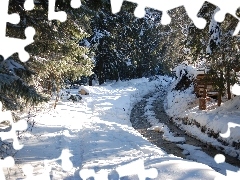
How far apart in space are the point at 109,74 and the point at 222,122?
2545 cm

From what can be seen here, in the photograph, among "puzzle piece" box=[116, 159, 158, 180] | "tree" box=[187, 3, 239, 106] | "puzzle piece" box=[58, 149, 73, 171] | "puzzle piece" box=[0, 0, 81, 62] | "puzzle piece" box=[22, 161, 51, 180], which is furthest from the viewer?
"tree" box=[187, 3, 239, 106]

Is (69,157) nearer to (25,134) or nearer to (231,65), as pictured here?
(25,134)

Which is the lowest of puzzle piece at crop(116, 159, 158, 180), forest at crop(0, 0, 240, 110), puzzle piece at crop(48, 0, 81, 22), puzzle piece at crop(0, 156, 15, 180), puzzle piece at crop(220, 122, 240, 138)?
puzzle piece at crop(220, 122, 240, 138)

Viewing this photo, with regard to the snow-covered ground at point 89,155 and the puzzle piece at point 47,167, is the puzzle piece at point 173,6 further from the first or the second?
the puzzle piece at point 47,167

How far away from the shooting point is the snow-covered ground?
680cm

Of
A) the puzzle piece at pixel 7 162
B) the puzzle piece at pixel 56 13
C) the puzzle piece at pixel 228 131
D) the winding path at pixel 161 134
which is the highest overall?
the puzzle piece at pixel 56 13

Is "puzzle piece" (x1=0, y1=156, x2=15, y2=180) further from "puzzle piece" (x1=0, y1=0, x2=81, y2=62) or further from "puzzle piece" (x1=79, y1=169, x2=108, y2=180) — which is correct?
"puzzle piece" (x1=0, y1=0, x2=81, y2=62)

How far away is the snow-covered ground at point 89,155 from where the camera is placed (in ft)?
22.3

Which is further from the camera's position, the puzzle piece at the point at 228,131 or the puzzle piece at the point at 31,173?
the puzzle piece at the point at 228,131

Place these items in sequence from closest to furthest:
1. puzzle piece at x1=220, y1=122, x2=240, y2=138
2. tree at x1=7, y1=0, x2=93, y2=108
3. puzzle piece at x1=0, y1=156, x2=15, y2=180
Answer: tree at x1=7, y1=0, x2=93, y2=108, puzzle piece at x1=0, y1=156, x2=15, y2=180, puzzle piece at x1=220, y1=122, x2=240, y2=138

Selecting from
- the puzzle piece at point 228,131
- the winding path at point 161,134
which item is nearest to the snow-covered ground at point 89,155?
the winding path at point 161,134

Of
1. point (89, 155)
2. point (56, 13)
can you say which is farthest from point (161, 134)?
point (56, 13)

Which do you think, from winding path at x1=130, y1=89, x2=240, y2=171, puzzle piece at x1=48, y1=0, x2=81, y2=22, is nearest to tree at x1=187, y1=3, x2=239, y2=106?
winding path at x1=130, y1=89, x2=240, y2=171

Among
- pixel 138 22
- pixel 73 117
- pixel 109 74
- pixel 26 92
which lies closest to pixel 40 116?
pixel 73 117
